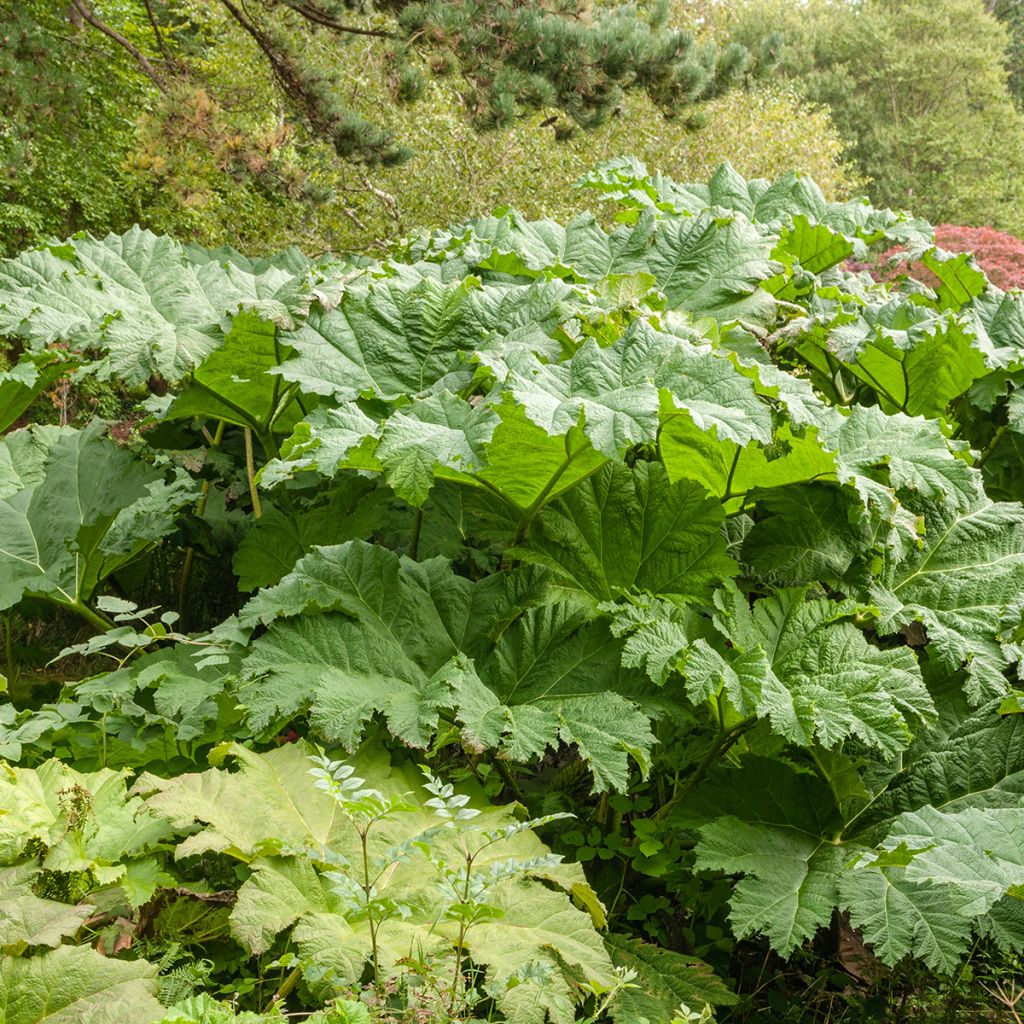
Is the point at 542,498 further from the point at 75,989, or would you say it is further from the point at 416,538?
the point at 75,989

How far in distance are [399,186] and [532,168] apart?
4.15 ft

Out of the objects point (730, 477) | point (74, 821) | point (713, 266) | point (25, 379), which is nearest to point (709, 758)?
point (730, 477)

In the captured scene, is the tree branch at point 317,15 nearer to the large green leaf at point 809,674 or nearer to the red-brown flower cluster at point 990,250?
the large green leaf at point 809,674

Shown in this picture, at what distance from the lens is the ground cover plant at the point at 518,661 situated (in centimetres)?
143

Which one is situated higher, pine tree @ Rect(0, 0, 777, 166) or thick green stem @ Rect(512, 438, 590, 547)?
pine tree @ Rect(0, 0, 777, 166)

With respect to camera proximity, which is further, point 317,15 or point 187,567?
point 317,15

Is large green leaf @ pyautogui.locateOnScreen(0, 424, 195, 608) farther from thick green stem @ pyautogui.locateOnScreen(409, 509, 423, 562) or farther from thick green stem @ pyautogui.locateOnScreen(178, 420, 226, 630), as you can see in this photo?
thick green stem @ pyautogui.locateOnScreen(409, 509, 423, 562)

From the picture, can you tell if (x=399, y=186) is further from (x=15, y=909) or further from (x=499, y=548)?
(x=15, y=909)

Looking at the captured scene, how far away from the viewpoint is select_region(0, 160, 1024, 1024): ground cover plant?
→ 4.70 feet

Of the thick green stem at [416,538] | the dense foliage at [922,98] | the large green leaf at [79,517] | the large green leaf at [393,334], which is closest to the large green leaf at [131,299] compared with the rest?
the large green leaf at [393,334]

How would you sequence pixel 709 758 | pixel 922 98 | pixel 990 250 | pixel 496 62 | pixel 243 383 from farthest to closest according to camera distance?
1. pixel 922 98
2. pixel 990 250
3. pixel 496 62
4. pixel 243 383
5. pixel 709 758

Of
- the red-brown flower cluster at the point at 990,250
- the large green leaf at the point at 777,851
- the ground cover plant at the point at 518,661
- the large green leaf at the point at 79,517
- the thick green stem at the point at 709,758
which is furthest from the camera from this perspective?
the red-brown flower cluster at the point at 990,250

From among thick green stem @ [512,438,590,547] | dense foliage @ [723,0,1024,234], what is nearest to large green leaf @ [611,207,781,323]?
thick green stem @ [512,438,590,547]

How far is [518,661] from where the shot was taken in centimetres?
188
